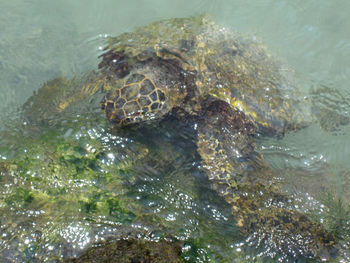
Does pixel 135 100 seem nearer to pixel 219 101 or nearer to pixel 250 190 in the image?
pixel 219 101

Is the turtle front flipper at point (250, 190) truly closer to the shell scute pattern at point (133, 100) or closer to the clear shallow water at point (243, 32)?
the clear shallow water at point (243, 32)

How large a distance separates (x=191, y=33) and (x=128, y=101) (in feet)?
6.16

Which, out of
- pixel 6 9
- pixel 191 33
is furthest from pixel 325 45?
pixel 6 9

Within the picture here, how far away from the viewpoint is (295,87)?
4895 millimetres

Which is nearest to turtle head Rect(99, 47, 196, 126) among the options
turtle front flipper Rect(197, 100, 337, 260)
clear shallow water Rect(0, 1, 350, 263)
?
turtle front flipper Rect(197, 100, 337, 260)

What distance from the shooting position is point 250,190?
3707 millimetres

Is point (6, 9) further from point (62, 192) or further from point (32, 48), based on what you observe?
point (62, 192)

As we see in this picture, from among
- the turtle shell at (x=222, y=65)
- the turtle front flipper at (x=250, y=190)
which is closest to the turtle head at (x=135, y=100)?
the turtle shell at (x=222, y=65)

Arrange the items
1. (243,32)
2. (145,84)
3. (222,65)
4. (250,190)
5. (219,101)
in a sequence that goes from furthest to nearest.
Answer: (243,32), (222,65), (219,101), (145,84), (250,190)

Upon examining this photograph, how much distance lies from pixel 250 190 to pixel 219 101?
1.30 metres

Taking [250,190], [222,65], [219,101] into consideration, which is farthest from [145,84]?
[250,190]

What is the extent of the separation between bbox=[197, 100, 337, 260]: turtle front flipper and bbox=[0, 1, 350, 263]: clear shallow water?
427 millimetres

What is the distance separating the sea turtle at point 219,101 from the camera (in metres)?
3.40

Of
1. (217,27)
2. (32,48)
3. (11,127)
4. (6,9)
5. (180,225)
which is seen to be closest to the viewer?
(180,225)
